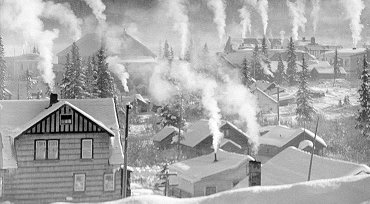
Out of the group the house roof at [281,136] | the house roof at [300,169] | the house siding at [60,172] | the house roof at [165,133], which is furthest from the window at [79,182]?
the house roof at [281,136]

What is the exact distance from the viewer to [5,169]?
23.2m

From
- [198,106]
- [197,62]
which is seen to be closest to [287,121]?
[198,106]

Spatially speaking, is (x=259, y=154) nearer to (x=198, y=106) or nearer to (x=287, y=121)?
(x=287, y=121)

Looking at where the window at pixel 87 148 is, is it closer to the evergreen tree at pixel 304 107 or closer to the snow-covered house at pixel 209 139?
the snow-covered house at pixel 209 139

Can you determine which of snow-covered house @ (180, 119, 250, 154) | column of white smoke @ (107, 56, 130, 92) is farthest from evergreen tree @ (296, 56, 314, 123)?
column of white smoke @ (107, 56, 130, 92)

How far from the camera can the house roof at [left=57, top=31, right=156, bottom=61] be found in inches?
4309

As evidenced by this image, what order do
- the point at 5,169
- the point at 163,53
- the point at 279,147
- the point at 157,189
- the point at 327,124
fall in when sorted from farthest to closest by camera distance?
the point at 163,53 → the point at 327,124 → the point at 279,147 → the point at 157,189 → the point at 5,169

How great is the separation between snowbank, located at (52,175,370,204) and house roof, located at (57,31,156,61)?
4089 inches

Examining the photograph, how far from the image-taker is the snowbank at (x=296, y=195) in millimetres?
5328

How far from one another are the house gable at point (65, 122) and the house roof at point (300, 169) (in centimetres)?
893

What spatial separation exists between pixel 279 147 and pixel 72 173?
28901mm

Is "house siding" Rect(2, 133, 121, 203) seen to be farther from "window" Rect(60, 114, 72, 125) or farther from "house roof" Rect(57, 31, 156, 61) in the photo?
"house roof" Rect(57, 31, 156, 61)

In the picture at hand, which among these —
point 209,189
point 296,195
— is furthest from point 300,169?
point 296,195

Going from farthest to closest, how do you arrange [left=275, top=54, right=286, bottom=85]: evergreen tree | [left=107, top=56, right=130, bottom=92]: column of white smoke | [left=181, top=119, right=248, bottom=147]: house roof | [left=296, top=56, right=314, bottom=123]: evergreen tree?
[left=275, top=54, right=286, bottom=85]: evergreen tree, [left=107, top=56, right=130, bottom=92]: column of white smoke, [left=296, top=56, right=314, bottom=123]: evergreen tree, [left=181, top=119, right=248, bottom=147]: house roof
